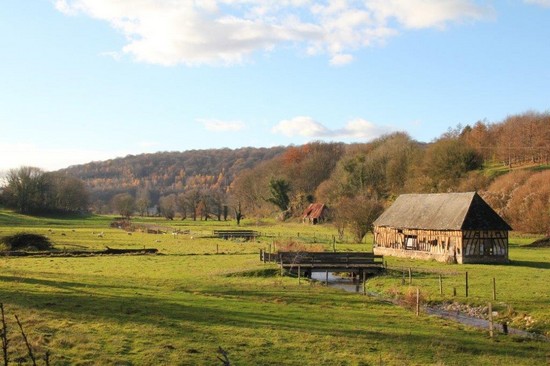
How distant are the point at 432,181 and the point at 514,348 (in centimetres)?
7740

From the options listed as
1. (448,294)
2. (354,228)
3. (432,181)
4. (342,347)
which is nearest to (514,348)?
(342,347)

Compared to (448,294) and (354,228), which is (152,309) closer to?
(448,294)

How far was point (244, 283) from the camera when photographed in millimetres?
33938

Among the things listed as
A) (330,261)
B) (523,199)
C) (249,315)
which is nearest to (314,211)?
(523,199)

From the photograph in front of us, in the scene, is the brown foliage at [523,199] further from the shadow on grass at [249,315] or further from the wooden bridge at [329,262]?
the shadow on grass at [249,315]

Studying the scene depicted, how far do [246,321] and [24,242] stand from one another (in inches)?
1641

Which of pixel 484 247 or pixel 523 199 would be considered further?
pixel 523 199

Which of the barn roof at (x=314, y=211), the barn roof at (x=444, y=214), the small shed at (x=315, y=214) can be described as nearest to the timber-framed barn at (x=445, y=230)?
the barn roof at (x=444, y=214)

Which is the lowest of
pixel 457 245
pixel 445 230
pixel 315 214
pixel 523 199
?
pixel 457 245

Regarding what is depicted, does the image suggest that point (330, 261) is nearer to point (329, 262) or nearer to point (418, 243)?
point (329, 262)

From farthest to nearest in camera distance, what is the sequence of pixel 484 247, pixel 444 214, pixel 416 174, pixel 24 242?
pixel 416 174 < pixel 24 242 < pixel 444 214 < pixel 484 247

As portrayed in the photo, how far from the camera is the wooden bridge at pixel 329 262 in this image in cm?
4062

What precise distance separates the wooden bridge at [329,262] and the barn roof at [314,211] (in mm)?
68510

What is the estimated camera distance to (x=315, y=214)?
113062 millimetres
